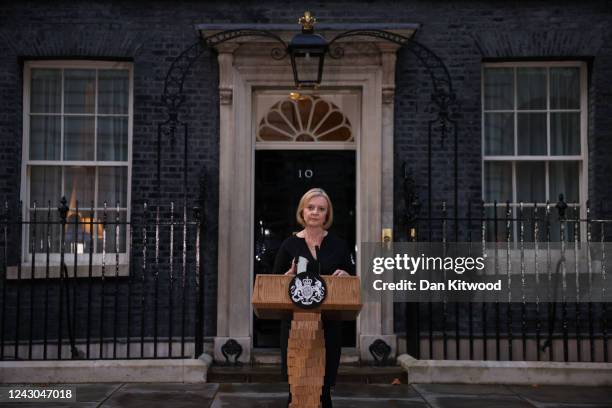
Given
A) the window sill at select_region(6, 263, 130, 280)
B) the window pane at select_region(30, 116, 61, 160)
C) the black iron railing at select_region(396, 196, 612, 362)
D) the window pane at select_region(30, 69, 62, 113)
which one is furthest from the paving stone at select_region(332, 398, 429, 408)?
the window pane at select_region(30, 69, 62, 113)

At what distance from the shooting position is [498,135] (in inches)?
353

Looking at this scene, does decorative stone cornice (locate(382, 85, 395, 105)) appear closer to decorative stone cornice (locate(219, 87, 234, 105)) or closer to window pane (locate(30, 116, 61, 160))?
decorative stone cornice (locate(219, 87, 234, 105))

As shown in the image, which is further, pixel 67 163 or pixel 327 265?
pixel 67 163

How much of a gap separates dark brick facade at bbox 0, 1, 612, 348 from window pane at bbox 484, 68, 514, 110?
248mm

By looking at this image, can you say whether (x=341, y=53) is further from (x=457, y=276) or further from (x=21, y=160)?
(x=21, y=160)

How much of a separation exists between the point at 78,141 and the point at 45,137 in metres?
0.37

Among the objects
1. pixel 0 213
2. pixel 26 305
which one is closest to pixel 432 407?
pixel 26 305

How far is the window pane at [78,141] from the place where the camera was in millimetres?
8914

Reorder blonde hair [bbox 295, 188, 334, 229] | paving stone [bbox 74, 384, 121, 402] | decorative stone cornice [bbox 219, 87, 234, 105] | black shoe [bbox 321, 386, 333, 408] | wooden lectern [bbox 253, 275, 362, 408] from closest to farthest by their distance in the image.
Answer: wooden lectern [bbox 253, 275, 362, 408] < blonde hair [bbox 295, 188, 334, 229] < black shoe [bbox 321, 386, 333, 408] < paving stone [bbox 74, 384, 121, 402] < decorative stone cornice [bbox 219, 87, 234, 105]

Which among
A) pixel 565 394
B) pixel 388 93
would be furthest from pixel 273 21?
pixel 565 394

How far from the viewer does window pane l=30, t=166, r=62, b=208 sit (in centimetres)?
888

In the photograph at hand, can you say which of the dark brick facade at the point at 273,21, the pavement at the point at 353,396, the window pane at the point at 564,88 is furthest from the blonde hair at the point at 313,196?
the window pane at the point at 564,88

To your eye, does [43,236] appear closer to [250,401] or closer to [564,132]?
[250,401]

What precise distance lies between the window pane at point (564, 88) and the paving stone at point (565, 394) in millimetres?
3214
